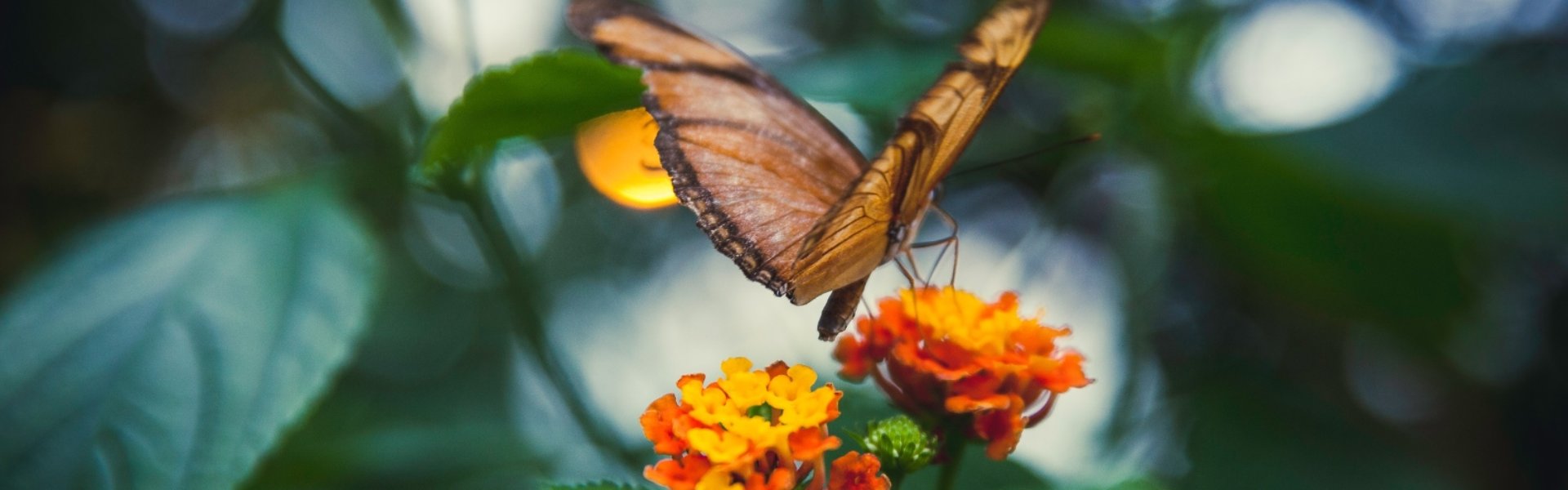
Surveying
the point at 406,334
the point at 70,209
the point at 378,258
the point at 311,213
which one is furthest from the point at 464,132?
the point at 70,209

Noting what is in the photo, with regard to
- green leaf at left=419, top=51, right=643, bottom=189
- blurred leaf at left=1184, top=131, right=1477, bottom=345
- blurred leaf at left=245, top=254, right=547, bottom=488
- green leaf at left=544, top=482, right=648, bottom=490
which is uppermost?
green leaf at left=419, top=51, right=643, bottom=189

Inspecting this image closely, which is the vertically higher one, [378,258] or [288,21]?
[378,258]

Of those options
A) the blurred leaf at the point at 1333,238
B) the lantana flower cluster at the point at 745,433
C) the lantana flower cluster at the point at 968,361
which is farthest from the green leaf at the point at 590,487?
the blurred leaf at the point at 1333,238

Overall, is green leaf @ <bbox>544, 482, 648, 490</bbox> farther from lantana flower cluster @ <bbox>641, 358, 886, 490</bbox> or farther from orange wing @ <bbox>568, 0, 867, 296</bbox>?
orange wing @ <bbox>568, 0, 867, 296</bbox>

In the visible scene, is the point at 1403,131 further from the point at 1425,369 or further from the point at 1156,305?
the point at 1425,369

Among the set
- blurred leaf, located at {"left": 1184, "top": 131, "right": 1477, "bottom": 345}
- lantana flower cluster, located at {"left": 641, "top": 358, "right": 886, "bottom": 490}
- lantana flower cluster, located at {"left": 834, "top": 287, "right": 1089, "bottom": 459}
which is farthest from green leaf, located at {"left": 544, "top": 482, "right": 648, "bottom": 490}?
blurred leaf, located at {"left": 1184, "top": 131, "right": 1477, "bottom": 345}

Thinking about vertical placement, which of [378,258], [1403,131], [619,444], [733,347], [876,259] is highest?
[876,259]

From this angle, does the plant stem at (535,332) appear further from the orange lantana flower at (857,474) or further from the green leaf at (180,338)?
the orange lantana flower at (857,474)
